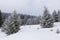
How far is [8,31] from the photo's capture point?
621 inches

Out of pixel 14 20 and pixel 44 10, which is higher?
pixel 44 10

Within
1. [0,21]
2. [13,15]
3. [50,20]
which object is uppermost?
[13,15]

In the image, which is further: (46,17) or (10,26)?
(46,17)

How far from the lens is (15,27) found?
52.1 feet

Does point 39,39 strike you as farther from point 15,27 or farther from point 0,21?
point 0,21

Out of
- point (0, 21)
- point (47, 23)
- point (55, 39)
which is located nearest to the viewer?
point (55, 39)

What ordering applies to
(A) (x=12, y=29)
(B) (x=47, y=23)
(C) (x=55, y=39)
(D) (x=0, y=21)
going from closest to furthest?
(C) (x=55, y=39), (A) (x=12, y=29), (B) (x=47, y=23), (D) (x=0, y=21)

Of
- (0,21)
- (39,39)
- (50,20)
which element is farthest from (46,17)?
(0,21)

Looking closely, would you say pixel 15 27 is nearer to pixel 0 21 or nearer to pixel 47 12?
pixel 47 12

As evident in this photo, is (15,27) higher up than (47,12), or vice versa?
(47,12)

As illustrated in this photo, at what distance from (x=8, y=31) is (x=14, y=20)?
Answer: 2039 mm

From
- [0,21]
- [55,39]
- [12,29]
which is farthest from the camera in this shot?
[0,21]

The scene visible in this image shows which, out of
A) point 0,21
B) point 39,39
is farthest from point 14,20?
point 0,21

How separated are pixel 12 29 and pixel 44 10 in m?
7.59
